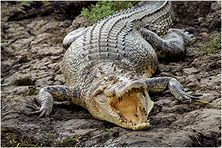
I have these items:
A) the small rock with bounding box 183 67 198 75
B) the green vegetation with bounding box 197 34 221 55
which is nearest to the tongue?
the small rock with bounding box 183 67 198 75

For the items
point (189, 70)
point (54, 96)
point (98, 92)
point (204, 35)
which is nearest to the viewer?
point (98, 92)

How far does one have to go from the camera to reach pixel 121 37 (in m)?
4.41

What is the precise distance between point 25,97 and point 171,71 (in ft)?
7.41

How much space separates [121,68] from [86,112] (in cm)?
74

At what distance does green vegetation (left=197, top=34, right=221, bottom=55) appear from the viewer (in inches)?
187

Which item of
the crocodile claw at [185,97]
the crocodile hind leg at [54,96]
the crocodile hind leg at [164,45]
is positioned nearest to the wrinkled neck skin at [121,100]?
the crocodile hind leg at [54,96]

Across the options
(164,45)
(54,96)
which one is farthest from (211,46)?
(54,96)

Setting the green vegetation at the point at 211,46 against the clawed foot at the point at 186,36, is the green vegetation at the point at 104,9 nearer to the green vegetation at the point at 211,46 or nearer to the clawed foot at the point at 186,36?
the clawed foot at the point at 186,36

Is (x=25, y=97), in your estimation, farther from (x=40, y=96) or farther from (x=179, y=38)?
(x=179, y=38)

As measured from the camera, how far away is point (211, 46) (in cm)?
488

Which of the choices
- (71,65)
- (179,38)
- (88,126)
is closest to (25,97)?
(71,65)

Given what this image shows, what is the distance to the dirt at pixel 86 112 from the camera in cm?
265

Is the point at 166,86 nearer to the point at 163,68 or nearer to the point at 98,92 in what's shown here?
the point at 163,68

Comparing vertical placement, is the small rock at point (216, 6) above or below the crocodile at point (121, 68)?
above
